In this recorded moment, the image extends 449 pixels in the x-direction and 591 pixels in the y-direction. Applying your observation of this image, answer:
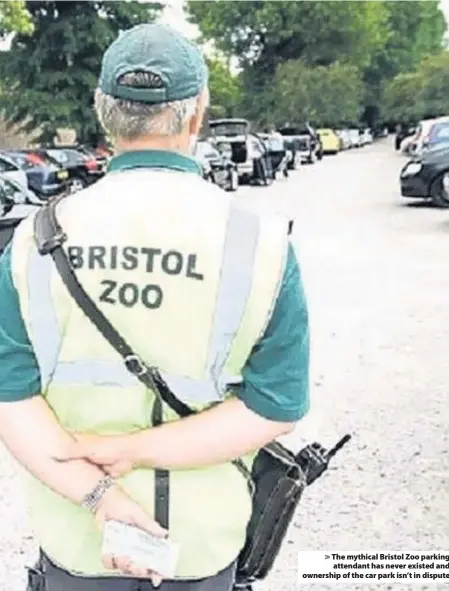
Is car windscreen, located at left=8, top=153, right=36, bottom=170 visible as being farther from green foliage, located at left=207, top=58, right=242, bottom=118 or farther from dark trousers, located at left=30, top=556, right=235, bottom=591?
green foliage, located at left=207, top=58, right=242, bottom=118

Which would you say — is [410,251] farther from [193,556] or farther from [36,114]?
[36,114]

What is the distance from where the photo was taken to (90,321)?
1804 millimetres

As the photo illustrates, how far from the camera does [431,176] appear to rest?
60.0 feet

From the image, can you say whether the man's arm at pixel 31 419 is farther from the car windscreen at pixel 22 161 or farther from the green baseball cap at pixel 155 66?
the car windscreen at pixel 22 161

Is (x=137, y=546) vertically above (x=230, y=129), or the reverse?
(x=137, y=546)

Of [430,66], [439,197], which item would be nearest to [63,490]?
[439,197]

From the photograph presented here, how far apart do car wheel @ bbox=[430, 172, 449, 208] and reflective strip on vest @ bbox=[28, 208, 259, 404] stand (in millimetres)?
16748

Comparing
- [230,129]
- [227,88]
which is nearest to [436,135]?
[230,129]

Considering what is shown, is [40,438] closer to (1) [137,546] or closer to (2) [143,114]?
(1) [137,546]

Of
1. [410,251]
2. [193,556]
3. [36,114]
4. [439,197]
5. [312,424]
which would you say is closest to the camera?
[193,556]

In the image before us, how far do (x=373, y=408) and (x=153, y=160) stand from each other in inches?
166

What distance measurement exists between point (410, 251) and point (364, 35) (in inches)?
2117

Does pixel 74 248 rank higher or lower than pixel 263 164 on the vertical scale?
higher

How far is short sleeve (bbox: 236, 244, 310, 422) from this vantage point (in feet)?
6.03
